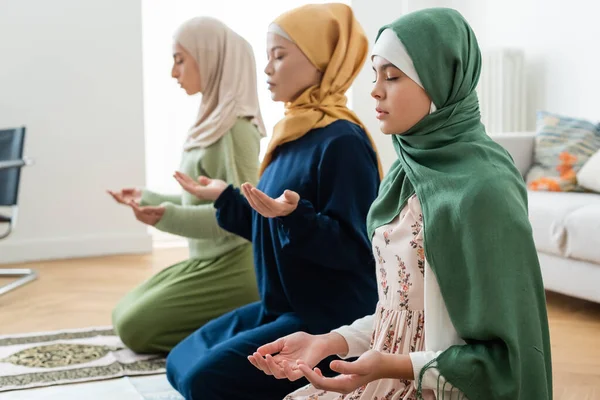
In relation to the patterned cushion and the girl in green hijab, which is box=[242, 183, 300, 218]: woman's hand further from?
the patterned cushion

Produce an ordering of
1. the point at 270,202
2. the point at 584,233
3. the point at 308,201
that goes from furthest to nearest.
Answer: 1. the point at 584,233
2. the point at 308,201
3. the point at 270,202

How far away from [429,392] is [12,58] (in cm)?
443

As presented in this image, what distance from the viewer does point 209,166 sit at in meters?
3.11

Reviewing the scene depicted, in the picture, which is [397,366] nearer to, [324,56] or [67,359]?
[324,56]

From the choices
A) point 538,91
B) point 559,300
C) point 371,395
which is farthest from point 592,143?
point 371,395

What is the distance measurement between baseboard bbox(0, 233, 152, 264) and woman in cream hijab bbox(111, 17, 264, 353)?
222cm

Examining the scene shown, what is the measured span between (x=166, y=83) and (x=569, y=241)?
318 cm

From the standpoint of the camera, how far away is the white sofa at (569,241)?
362 centimetres

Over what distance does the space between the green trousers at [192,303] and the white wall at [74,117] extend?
2314 millimetres

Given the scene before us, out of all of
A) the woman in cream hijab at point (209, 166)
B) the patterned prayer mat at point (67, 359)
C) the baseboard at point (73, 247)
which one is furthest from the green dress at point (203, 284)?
the baseboard at point (73, 247)

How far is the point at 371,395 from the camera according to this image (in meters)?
1.57

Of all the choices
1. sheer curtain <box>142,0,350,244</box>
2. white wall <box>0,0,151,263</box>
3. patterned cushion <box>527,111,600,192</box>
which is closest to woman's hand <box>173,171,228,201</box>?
patterned cushion <box>527,111,600,192</box>

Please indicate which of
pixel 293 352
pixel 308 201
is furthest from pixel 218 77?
pixel 293 352

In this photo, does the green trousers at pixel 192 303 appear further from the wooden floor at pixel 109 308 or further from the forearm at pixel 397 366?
the forearm at pixel 397 366
